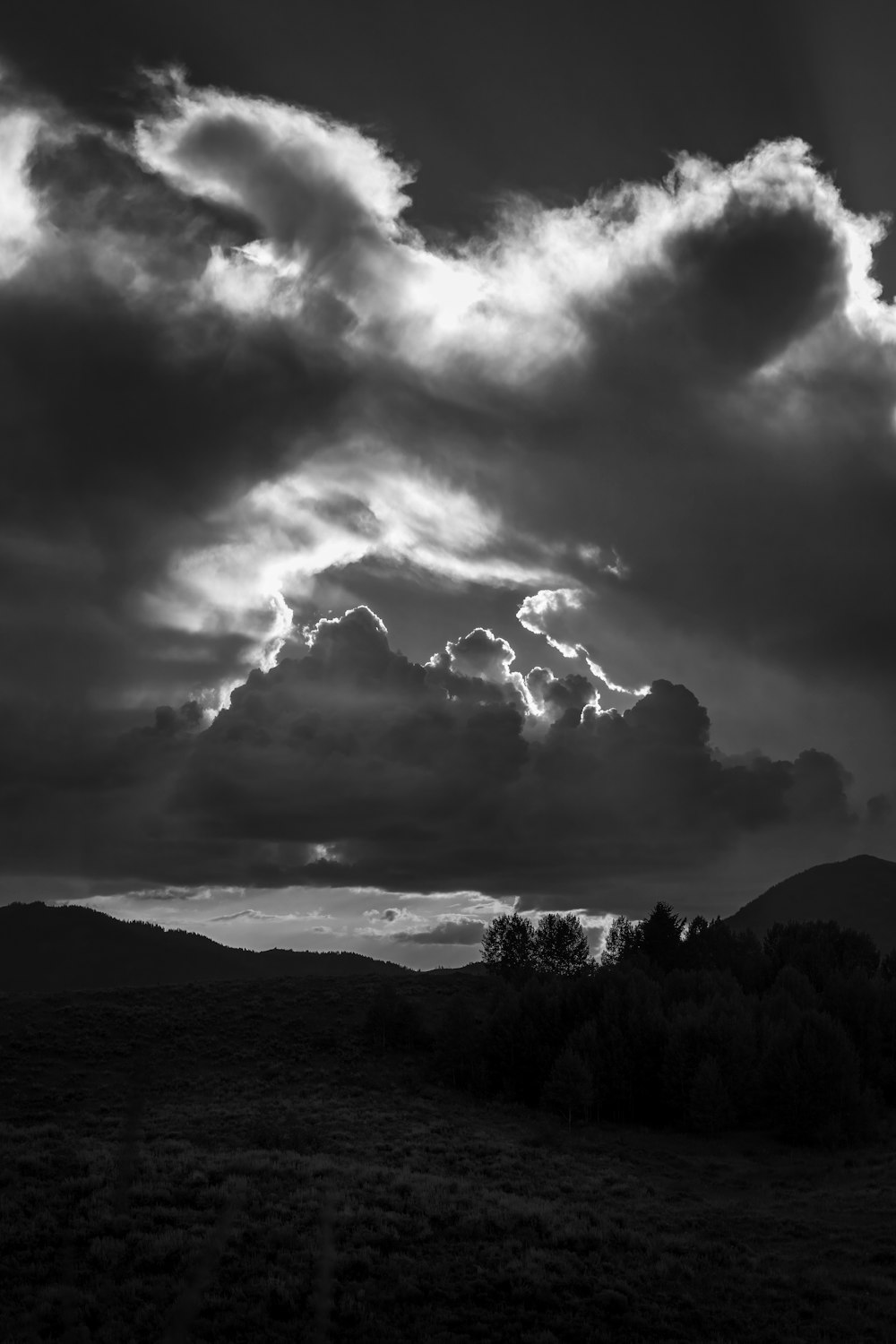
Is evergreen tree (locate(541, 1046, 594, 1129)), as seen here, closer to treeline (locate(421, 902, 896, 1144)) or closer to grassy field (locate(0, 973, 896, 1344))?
treeline (locate(421, 902, 896, 1144))

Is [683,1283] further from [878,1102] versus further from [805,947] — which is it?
[805,947]

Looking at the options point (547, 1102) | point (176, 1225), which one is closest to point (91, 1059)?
point (547, 1102)

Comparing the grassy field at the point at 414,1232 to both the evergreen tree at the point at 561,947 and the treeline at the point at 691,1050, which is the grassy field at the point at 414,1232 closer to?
the treeline at the point at 691,1050

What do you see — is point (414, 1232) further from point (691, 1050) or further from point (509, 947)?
point (509, 947)

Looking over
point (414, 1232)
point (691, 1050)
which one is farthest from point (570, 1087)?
point (414, 1232)

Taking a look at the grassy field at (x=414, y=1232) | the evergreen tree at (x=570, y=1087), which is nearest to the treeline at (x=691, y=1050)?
the evergreen tree at (x=570, y=1087)

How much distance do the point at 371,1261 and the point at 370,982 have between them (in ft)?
323

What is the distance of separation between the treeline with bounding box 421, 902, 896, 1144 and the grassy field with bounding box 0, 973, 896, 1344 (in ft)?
15.1

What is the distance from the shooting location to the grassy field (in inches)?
810

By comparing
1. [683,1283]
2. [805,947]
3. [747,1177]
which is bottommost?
[747,1177]

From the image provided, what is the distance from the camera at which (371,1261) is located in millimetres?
24406

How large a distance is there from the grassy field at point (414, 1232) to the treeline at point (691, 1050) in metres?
4.62

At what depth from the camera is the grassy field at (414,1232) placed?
67.5ft

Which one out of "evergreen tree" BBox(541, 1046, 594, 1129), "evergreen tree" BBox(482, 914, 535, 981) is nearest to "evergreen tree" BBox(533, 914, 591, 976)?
"evergreen tree" BBox(482, 914, 535, 981)
